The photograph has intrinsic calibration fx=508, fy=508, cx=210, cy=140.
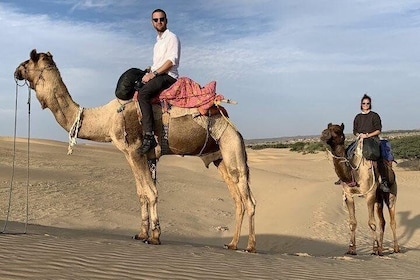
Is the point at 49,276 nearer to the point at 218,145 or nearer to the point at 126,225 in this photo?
the point at 218,145

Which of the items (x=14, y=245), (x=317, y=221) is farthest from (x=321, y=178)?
(x=14, y=245)

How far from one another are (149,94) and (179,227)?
696cm

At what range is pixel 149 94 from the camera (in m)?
7.64

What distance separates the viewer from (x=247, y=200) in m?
8.14

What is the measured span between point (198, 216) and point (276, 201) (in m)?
4.66

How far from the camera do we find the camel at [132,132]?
778 centimetres

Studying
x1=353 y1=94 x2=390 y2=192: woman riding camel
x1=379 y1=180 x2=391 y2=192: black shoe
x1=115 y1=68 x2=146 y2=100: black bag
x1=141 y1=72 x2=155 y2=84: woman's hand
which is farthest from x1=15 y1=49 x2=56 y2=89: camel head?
x1=379 y1=180 x2=391 y2=192: black shoe

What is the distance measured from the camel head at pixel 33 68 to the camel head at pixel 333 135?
5337 mm

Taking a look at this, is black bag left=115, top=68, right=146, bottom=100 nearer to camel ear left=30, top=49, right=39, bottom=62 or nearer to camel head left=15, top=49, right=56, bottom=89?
camel head left=15, top=49, right=56, bottom=89

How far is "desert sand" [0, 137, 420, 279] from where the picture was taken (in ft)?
18.3

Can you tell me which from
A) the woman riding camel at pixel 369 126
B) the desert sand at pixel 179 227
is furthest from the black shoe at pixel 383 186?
the desert sand at pixel 179 227

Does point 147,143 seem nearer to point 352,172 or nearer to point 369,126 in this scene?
point 352,172

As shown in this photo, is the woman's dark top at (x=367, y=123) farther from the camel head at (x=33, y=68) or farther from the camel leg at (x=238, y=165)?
the camel head at (x=33, y=68)

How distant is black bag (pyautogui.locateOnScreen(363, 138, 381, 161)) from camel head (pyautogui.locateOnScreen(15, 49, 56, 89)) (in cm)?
655
